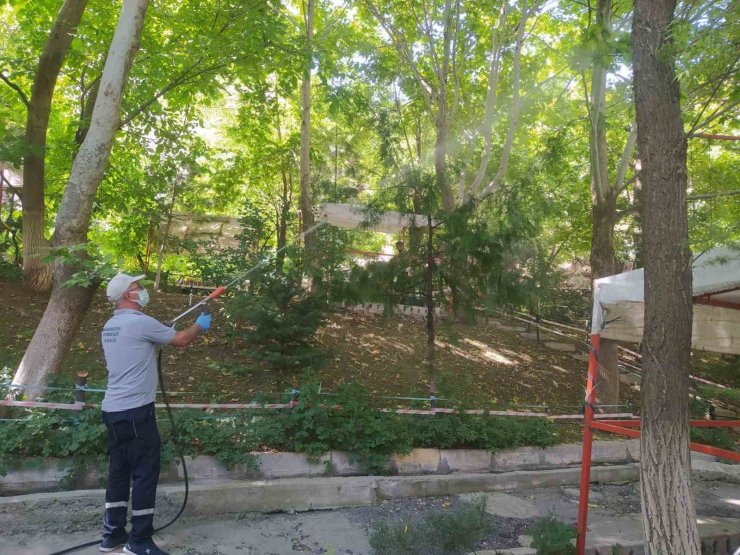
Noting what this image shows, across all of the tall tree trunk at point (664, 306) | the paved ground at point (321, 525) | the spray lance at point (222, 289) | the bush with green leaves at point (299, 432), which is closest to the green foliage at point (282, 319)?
the spray lance at point (222, 289)

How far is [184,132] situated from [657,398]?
916cm

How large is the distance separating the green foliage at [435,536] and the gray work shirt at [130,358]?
6.54 feet

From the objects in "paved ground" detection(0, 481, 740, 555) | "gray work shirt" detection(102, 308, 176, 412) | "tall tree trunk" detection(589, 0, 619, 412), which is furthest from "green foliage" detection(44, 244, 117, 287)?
"tall tree trunk" detection(589, 0, 619, 412)

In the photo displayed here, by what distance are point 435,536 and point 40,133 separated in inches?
323

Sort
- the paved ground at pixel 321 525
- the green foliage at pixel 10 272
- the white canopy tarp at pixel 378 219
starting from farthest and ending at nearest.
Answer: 1. the green foliage at pixel 10 272
2. the white canopy tarp at pixel 378 219
3. the paved ground at pixel 321 525

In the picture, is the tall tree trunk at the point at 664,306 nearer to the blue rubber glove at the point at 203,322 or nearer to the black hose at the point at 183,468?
the blue rubber glove at the point at 203,322

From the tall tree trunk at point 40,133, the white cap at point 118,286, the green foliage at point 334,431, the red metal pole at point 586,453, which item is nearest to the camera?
the white cap at point 118,286

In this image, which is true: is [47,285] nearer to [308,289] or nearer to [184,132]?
[184,132]

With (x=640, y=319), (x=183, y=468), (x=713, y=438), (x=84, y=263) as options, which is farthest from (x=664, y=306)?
(x=713, y=438)

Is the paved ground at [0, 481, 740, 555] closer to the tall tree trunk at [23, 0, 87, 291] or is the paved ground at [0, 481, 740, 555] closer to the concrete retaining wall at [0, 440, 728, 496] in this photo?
the concrete retaining wall at [0, 440, 728, 496]

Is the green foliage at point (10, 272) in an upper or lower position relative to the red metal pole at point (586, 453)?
upper

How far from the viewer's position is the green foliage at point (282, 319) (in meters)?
7.22

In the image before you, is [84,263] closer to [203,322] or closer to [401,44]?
[203,322]

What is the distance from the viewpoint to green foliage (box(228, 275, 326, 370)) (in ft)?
23.7
